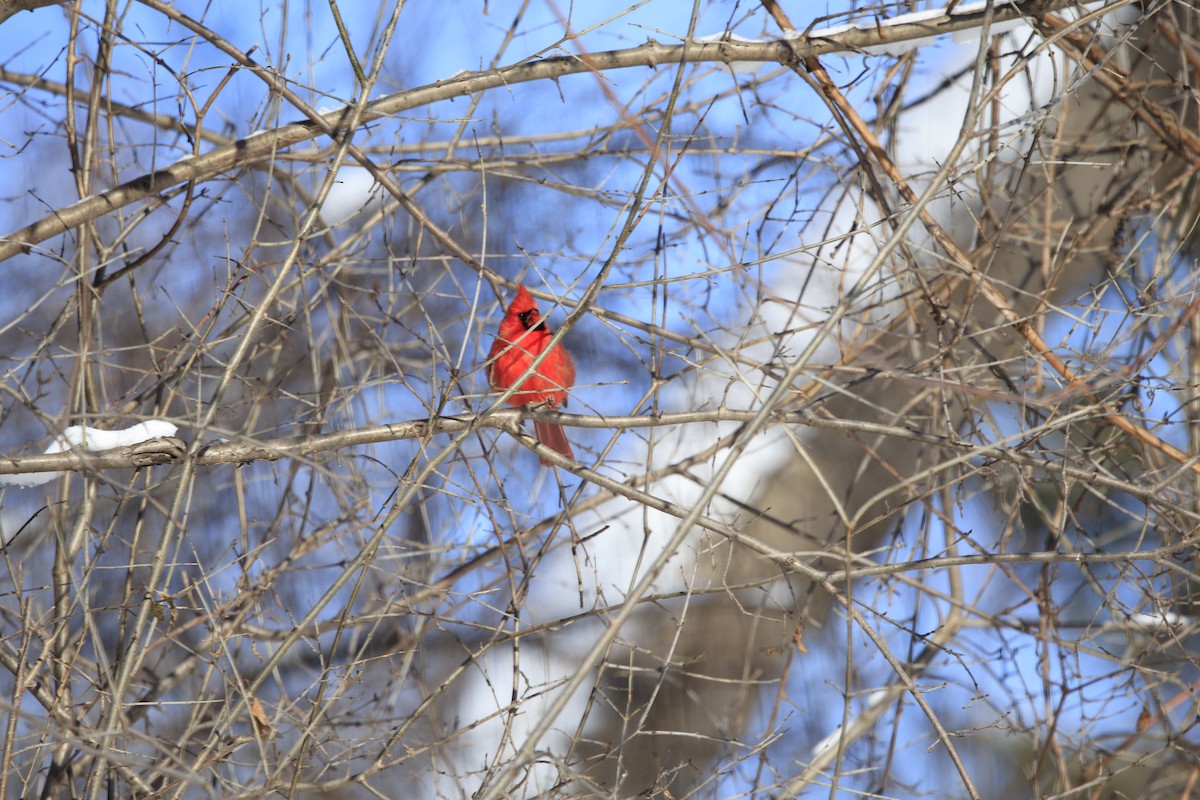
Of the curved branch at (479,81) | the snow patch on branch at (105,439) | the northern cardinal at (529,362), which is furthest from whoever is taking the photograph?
the northern cardinal at (529,362)

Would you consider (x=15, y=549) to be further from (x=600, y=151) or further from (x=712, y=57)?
(x=712, y=57)

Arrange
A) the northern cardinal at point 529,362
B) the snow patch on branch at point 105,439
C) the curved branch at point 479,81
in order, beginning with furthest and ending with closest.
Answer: the northern cardinal at point 529,362, the curved branch at point 479,81, the snow patch on branch at point 105,439

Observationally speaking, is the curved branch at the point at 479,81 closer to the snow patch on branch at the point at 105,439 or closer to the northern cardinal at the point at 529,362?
the snow patch on branch at the point at 105,439

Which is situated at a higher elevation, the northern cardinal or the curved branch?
the curved branch

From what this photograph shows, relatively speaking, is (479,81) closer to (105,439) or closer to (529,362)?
(529,362)

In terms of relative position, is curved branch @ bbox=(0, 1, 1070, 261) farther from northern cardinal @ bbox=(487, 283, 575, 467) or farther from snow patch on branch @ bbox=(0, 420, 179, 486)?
northern cardinal @ bbox=(487, 283, 575, 467)

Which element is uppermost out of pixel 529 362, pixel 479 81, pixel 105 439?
pixel 479 81

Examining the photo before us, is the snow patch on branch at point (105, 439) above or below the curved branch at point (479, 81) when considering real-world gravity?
below

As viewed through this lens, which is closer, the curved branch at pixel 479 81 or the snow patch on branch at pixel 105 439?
the snow patch on branch at pixel 105 439

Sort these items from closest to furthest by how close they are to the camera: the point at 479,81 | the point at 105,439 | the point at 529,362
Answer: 1. the point at 105,439
2. the point at 479,81
3. the point at 529,362

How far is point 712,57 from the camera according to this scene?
9.29 ft

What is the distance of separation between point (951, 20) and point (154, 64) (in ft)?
6.76

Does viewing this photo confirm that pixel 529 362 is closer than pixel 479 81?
No

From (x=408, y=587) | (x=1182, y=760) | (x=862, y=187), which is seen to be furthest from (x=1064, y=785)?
(x=408, y=587)
